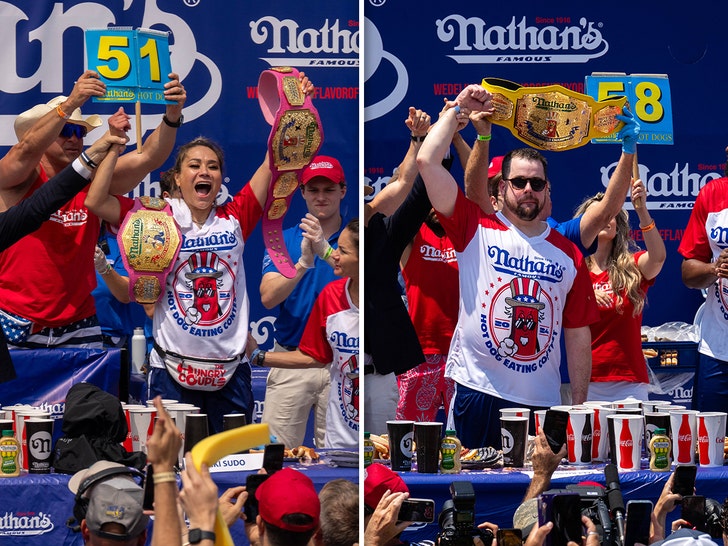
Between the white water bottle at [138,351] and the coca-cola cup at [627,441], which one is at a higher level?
the white water bottle at [138,351]

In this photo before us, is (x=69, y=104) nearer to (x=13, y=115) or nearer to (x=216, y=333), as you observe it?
(x=13, y=115)

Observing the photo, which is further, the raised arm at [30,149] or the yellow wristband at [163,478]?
the raised arm at [30,149]

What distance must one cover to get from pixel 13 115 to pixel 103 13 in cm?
55

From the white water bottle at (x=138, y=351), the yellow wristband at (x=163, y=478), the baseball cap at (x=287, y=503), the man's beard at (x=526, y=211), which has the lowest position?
the baseball cap at (x=287, y=503)

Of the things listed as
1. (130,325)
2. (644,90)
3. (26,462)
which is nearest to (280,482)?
(26,462)

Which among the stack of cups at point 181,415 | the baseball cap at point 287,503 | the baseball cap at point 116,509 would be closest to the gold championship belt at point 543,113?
the stack of cups at point 181,415

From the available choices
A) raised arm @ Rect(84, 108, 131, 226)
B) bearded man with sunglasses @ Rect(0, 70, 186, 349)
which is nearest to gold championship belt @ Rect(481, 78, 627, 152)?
bearded man with sunglasses @ Rect(0, 70, 186, 349)

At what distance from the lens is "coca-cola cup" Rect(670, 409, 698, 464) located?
3.79 m

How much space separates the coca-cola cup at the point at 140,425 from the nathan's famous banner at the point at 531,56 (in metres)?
2.03

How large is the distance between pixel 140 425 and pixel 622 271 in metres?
2.38

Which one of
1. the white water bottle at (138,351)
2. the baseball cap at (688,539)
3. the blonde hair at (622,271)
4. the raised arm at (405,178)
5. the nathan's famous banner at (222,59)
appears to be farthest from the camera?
the white water bottle at (138,351)

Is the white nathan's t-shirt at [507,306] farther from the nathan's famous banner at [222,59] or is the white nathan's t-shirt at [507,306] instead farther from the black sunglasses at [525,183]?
the nathan's famous banner at [222,59]

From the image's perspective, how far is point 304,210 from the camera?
4.98 metres

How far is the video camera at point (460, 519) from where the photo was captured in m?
3.16
